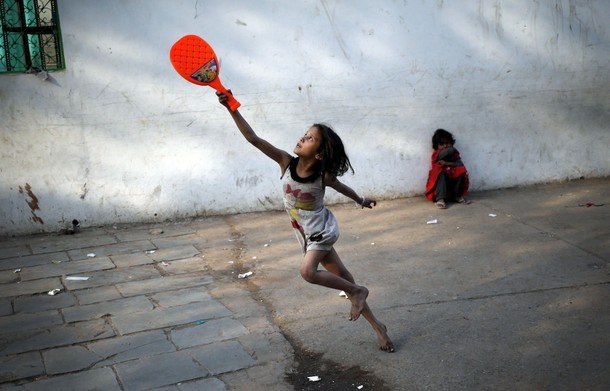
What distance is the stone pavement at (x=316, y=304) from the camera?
12.7 ft

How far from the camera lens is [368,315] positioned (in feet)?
13.6

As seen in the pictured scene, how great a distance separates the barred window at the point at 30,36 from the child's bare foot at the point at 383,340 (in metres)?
4.20

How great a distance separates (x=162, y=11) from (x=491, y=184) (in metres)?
3.96

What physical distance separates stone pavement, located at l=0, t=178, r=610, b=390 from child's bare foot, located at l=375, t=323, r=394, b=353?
53 millimetres

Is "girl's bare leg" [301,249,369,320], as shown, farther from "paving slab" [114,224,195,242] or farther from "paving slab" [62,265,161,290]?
"paving slab" [114,224,195,242]

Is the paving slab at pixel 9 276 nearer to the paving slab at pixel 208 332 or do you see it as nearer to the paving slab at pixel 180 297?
the paving slab at pixel 180 297

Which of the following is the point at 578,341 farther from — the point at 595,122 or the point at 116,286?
the point at 595,122

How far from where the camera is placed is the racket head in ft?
13.5

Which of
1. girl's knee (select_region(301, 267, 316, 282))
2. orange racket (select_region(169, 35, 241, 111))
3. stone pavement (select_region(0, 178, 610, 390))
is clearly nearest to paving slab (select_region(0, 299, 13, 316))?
stone pavement (select_region(0, 178, 610, 390))

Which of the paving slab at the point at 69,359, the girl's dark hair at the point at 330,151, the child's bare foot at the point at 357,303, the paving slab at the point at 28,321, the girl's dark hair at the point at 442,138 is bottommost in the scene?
the paving slab at the point at 69,359

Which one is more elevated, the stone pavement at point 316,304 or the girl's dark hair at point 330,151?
the girl's dark hair at point 330,151

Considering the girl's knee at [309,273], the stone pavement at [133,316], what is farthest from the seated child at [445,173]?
the girl's knee at [309,273]

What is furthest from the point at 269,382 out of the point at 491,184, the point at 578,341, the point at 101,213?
the point at 491,184

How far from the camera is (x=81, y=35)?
6.60 m
